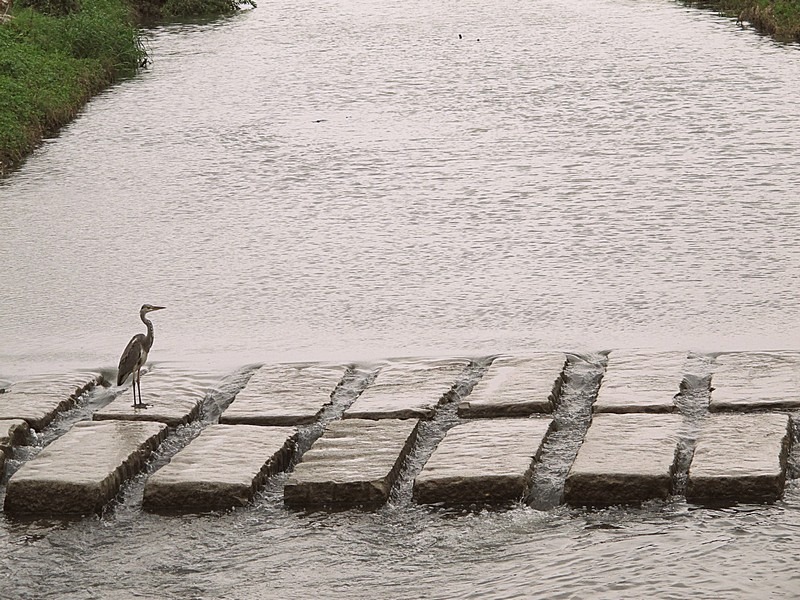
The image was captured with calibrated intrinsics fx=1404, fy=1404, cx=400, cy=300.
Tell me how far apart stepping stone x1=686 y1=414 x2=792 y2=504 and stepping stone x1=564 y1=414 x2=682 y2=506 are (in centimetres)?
11

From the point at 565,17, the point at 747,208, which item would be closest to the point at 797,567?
the point at 747,208

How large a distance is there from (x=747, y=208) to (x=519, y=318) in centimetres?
302

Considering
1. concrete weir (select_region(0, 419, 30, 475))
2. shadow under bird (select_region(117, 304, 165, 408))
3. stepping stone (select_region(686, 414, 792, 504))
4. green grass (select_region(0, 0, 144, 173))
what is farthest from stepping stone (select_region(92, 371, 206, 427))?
green grass (select_region(0, 0, 144, 173))

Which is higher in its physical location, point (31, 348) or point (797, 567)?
point (797, 567)

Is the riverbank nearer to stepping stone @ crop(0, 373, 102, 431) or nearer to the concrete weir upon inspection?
stepping stone @ crop(0, 373, 102, 431)

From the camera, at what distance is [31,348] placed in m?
7.20

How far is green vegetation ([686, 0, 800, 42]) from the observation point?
65.3ft

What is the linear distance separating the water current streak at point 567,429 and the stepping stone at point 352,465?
1.75 feet

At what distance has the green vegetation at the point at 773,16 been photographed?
1989cm

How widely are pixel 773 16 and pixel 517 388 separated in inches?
642

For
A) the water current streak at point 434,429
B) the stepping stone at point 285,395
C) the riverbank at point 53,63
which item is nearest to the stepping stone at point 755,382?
the water current streak at point 434,429

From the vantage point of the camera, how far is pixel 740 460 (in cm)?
500

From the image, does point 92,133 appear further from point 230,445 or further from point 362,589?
point 362,589

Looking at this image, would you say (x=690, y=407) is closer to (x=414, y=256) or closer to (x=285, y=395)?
(x=285, y=395)
